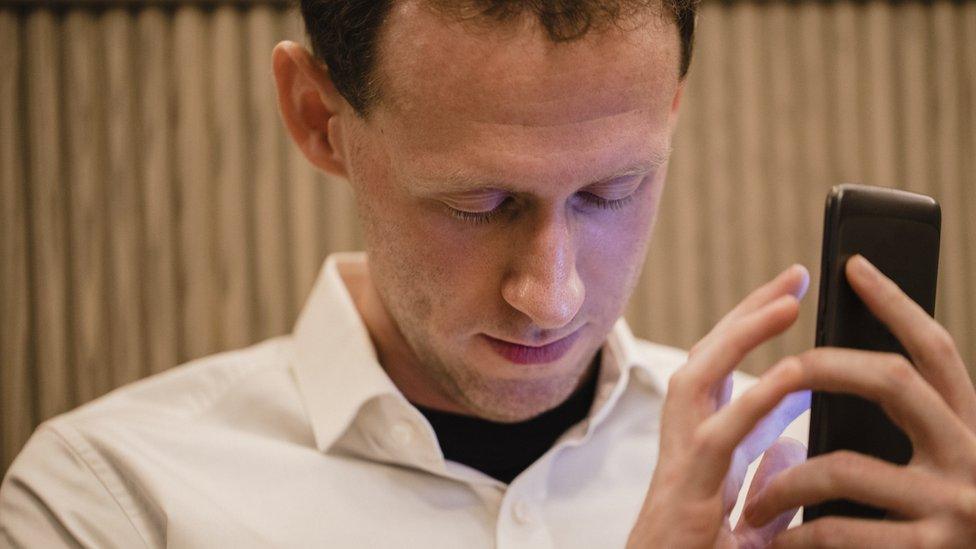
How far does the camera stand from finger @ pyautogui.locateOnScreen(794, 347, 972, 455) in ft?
1.96

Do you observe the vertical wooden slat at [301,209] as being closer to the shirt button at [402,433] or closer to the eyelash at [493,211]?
the shirt button at [402,433]

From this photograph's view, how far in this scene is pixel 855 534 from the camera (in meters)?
0.62

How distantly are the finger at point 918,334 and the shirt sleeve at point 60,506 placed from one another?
88 cm

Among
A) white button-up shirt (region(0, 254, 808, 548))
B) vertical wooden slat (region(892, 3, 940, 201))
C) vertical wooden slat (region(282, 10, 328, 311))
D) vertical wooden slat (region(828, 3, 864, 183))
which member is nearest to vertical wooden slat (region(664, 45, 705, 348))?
vertical wooden slat (region(828, 3, 864, 183))

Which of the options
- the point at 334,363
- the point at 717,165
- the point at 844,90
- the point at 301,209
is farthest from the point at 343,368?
the point at 844,90

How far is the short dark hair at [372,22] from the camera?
817mm

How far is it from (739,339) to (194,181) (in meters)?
1.71

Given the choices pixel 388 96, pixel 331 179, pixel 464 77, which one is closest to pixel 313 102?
pixel 388 96

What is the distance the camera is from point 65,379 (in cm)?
203

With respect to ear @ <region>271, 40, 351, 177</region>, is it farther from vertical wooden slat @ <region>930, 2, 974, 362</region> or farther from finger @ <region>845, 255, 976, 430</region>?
vertical wooden slat @ <region>930, 2, 974, 362</region>

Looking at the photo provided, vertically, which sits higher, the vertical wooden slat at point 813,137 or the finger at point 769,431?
the vertical wooden slat at point 813,137

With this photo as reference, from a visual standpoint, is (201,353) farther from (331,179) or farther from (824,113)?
(824,113)

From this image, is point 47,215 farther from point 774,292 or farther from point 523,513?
point 774,292

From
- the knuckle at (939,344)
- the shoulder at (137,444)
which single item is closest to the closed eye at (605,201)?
the knuckle at (939,344)
